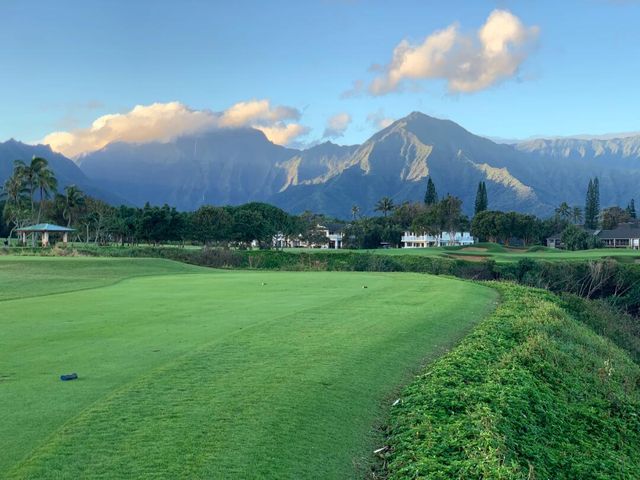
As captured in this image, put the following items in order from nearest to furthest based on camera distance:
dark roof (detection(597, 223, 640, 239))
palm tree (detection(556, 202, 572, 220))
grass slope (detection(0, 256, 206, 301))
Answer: grass slope (detection(0, 256, 206, 301))
dark roof (detection(597, 223, 640, 239))
palm tree (detection(556, 202, 572, 220))

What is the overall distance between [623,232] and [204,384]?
144244 millimetres

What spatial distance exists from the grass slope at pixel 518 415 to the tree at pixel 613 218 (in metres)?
152

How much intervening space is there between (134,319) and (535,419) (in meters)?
10.3

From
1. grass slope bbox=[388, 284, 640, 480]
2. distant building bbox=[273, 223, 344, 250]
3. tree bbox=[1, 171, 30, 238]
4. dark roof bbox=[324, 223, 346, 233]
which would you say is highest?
tree bbox=[1, 171, 30, 238]

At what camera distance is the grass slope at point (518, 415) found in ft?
22.0

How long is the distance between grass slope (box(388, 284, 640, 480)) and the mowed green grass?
0.60 metres

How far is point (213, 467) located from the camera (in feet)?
19.4

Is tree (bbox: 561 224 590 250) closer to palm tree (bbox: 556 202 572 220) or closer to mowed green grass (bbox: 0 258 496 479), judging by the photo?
palm tree (bbox: 556 202 572 220)

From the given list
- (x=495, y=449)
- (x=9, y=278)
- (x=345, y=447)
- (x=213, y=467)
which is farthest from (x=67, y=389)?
(x=9, y=278)

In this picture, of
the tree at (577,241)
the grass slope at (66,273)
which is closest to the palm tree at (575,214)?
the tree at (577,241)

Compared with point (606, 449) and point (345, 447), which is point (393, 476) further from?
point (606, 449)

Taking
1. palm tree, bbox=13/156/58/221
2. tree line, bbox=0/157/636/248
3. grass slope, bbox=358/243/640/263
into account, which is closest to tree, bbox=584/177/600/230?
tree line, bbox=0/157/636/248

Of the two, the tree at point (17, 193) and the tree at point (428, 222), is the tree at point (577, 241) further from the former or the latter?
the tree at point (17, 193)

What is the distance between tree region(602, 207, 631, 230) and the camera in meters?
151
